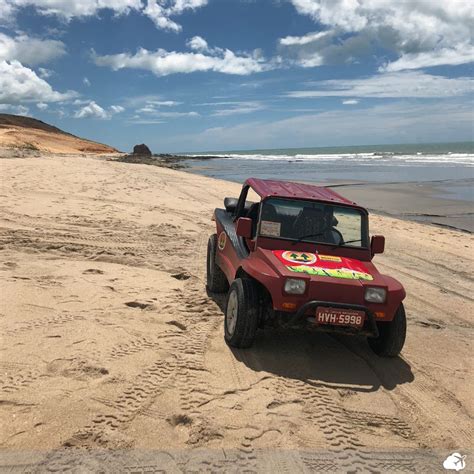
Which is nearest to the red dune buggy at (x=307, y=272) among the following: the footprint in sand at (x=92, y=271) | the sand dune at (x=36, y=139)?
the footprint in sand at (x=92, y=271)

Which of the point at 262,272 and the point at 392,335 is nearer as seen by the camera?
the point at 262,272

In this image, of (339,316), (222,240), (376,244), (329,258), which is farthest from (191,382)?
(376,244)

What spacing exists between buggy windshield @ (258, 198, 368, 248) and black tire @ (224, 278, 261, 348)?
0.73 meters

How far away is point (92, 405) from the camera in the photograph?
126 inches

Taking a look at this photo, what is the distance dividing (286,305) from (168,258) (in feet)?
12.4

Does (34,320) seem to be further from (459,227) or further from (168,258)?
(459,227)

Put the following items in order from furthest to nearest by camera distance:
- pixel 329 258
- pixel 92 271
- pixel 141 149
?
pixel 141 149, pixel 92 271, pixel 329 258

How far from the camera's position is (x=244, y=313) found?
4055mm

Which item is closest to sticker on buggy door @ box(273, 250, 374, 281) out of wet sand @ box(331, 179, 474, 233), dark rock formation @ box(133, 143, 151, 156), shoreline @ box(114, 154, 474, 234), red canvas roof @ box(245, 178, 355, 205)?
red canvas roof @ box(245, 178, 355, 205)

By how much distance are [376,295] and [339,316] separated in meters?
0.41

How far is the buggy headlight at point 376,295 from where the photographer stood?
4.03 meters

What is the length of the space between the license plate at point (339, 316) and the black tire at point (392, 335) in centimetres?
45

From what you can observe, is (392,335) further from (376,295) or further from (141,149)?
(141,149)

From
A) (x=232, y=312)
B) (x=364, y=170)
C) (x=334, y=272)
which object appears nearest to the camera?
(x=334, y=272)
